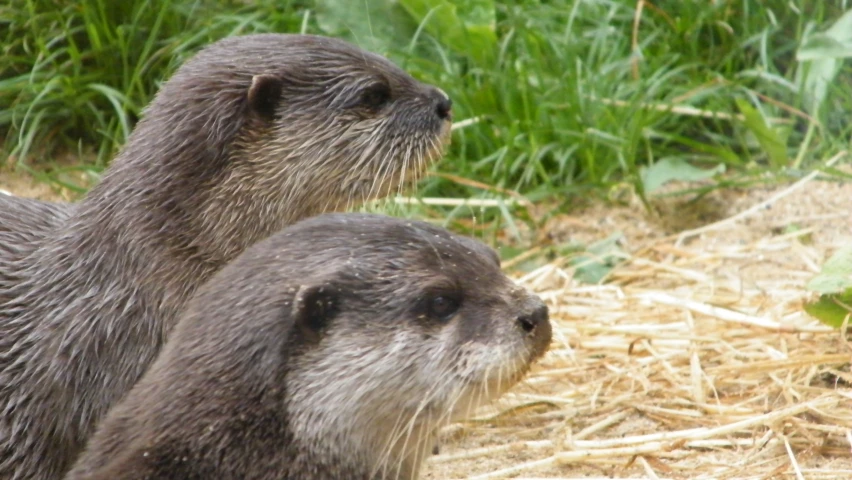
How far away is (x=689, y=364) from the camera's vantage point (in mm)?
3973

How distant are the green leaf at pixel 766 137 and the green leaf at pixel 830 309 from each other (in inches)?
59.2

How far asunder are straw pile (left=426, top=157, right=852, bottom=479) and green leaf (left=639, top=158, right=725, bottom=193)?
0.45 ft

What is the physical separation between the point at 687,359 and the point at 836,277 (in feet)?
1.70

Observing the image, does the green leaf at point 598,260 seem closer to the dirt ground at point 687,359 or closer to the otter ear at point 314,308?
the dirt ground at point 687,359

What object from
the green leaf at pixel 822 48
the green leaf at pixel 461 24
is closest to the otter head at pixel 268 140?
the green leaf at pixel 461 24

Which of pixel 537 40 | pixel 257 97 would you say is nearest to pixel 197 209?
pixel 257 97

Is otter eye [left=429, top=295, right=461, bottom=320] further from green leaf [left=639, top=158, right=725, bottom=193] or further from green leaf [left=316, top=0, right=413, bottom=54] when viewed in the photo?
green leaf [left=639, top=158, right=725, bottom=193]

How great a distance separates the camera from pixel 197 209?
10.4ft

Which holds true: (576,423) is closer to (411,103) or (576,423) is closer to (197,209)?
(411,103)

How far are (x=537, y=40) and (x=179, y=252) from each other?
262 centimetres

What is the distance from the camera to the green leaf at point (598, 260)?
4855mm

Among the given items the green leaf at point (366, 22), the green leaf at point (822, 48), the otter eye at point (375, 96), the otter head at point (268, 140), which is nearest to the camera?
the otter head at point (268, 140)

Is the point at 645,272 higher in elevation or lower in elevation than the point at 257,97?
lower

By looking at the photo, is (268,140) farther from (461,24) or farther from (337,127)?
(461,24)
